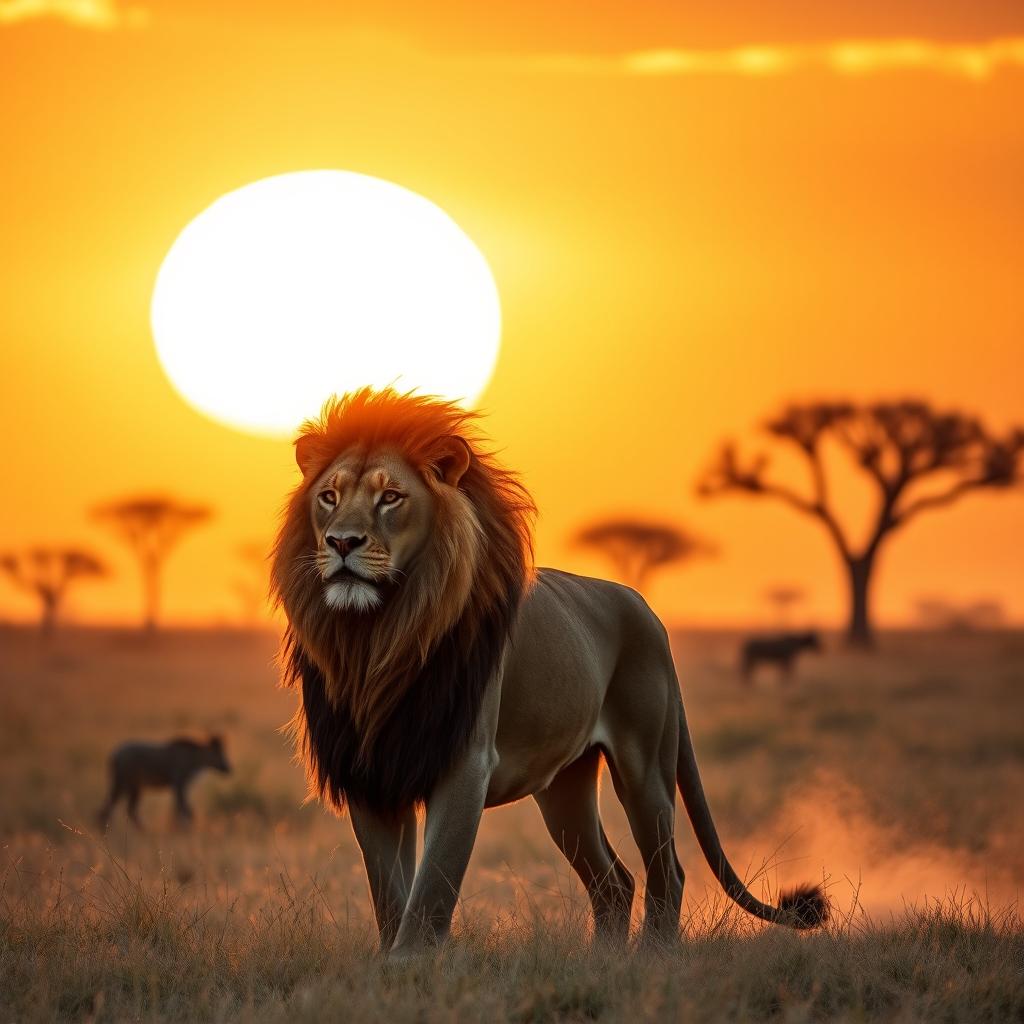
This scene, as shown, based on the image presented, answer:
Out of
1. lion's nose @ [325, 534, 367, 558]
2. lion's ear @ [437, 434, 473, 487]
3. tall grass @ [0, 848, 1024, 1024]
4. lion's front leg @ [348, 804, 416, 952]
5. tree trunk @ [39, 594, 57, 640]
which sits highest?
lion's ear @ [437, 434, 473, 487]

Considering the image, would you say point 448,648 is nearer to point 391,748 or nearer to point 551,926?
point 391,748

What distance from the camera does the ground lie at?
190 inches

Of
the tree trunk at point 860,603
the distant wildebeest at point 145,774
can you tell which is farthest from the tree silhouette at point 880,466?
the distant wildebeest at point 145,774

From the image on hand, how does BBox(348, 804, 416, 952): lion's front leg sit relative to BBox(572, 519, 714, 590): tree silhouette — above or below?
below

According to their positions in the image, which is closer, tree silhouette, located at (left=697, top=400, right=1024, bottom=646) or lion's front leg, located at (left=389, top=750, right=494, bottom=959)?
lion's front leg, located at (left=389, top=750, right=494, bottom=959)

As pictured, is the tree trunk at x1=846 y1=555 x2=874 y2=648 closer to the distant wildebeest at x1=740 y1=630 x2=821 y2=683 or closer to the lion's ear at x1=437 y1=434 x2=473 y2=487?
the distant wildebeest at x1=740 y1=630 x2=821 y2=683

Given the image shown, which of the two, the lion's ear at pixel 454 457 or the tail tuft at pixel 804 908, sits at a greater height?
the lion's ear at pixel 454 457

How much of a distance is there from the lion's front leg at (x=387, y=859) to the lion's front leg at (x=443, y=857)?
0.22 meters

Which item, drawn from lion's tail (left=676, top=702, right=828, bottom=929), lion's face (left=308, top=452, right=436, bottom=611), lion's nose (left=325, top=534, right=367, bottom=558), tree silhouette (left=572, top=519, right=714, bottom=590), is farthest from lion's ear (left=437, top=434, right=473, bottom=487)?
tree silhouette (left=572, top=519, right=714, bottom=590)

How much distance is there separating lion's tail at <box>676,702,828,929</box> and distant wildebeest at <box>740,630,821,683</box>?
24.7 metres

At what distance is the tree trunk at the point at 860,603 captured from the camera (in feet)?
124

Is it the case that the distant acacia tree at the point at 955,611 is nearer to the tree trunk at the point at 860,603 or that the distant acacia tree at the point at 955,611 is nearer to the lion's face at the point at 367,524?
the tree trunk at the point at 860,603

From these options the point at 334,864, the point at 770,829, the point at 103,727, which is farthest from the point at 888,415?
the point at 334,864

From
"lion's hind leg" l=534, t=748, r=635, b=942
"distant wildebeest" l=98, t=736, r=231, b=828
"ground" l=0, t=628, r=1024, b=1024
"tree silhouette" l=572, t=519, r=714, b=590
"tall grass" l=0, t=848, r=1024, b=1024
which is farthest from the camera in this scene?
"tree silhouette" l=572, t=519, r=714, b=590
